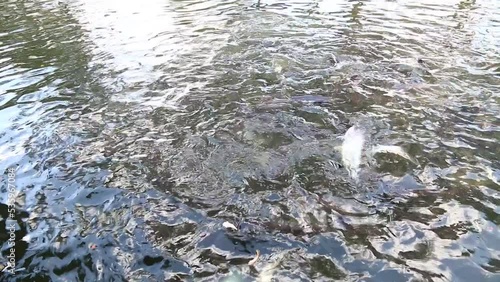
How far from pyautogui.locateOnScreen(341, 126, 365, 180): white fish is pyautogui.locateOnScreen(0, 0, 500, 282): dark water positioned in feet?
0.45

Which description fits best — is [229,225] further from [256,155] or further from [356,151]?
[356,151]

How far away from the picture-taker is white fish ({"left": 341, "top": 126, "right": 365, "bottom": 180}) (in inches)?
202

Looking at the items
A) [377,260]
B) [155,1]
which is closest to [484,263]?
[377,260]

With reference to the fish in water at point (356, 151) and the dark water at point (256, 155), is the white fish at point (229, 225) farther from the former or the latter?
the fish in water at point (356, 151)

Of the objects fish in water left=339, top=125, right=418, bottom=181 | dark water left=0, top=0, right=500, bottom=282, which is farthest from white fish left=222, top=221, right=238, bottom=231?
fish in water left=339, top=125, right=418, bottom=181

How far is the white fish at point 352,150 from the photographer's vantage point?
5.13 meters

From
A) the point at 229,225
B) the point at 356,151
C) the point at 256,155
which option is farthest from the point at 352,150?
the point at 229,225

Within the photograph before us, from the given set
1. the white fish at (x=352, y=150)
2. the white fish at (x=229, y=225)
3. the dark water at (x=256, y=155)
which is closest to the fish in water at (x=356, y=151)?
the white fish at (x=352, y=150)

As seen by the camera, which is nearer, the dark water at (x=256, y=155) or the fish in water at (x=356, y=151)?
the dark water at (x=256, y=155)

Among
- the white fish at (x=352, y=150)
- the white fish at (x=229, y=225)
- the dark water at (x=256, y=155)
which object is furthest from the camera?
the white fish at (x=352, y=150)

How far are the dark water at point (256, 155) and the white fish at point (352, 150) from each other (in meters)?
0.14

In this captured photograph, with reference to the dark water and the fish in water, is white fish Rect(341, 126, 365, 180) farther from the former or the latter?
the dark water

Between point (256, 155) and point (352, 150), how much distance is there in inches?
49.9

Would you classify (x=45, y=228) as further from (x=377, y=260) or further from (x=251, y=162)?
(x=377, y=260)
